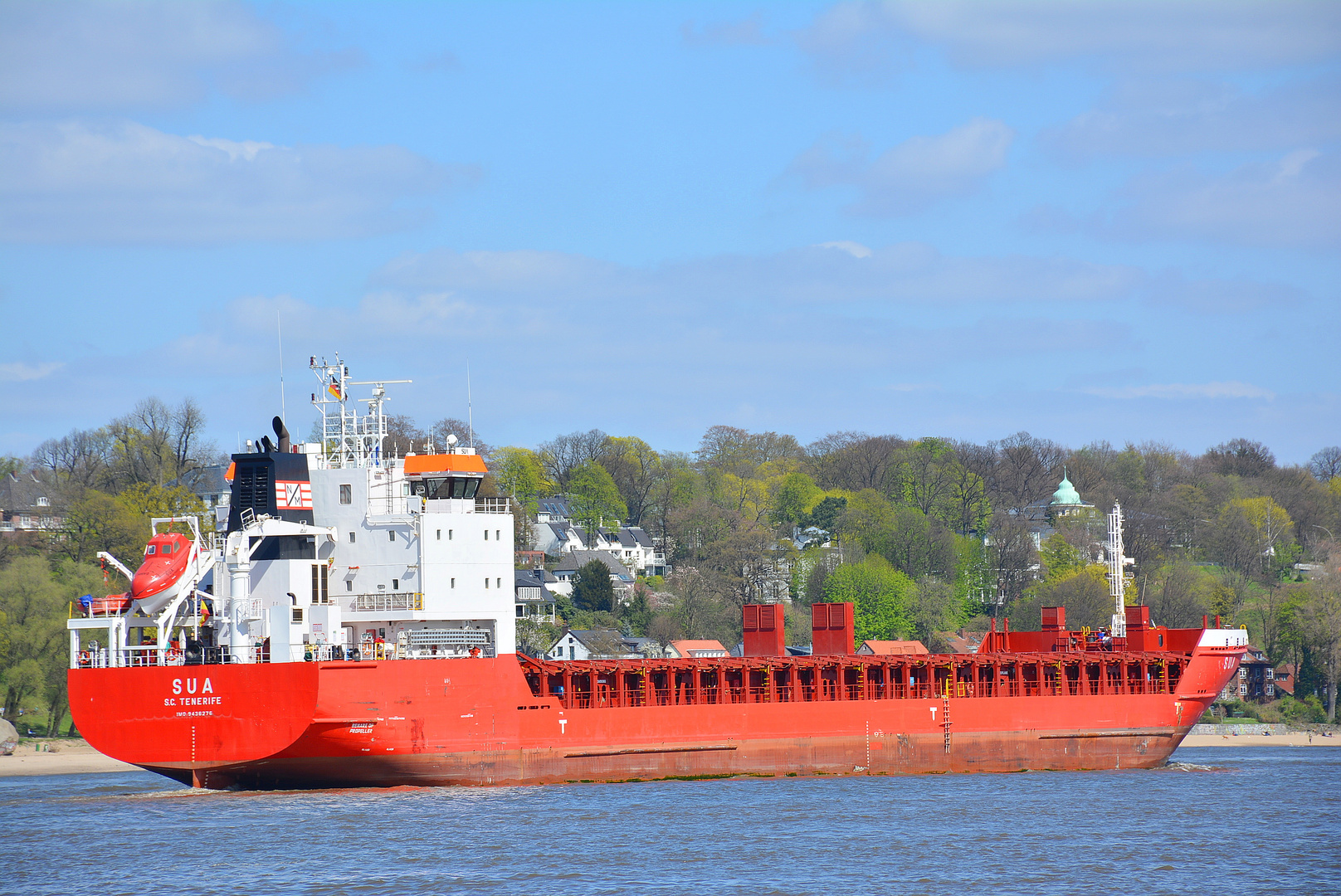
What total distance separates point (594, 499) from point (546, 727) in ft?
196

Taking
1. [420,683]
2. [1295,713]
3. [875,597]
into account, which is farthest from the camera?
[875,597]

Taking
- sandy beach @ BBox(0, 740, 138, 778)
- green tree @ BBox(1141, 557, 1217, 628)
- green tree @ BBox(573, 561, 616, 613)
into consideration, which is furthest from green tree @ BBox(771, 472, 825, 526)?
sandy beach @ BBox(0, 740, 138, 778)

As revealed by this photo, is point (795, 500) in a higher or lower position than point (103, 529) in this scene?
higher

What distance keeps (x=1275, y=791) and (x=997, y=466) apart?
208 ft

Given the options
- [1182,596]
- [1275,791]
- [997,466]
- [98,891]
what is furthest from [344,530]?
[997,466]

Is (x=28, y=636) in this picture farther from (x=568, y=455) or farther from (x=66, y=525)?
(x=568, y=455)

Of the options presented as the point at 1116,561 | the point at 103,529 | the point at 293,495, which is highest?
the point at 103,529

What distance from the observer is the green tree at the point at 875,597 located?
7406cm

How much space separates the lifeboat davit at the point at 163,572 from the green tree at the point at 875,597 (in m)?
45.3

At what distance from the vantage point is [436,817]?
2966 cm

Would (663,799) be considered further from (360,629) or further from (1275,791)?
(1275,791)

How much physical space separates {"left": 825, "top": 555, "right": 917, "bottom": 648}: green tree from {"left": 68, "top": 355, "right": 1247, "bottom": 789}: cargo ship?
34587mm

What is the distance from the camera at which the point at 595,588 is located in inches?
3007

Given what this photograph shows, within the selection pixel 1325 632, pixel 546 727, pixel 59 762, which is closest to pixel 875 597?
pixel 1325 632
